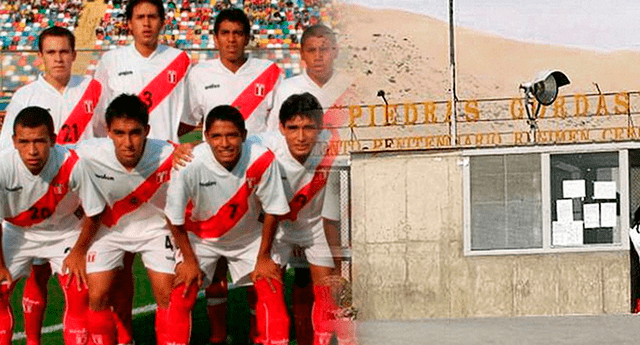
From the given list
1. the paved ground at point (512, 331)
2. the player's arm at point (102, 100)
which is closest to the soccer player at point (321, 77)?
the player's arm at point (102, 100)

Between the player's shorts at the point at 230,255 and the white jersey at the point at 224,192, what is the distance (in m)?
0.02

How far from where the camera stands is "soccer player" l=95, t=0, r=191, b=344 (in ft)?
13.5

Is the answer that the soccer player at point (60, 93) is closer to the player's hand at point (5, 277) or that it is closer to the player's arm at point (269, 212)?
the player's hand at point (5, 277)

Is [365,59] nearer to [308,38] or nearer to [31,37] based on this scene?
[308,38]

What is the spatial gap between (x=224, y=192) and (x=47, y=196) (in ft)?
1.86

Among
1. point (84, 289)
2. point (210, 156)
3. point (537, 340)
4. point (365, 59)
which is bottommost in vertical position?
point (537, 340)

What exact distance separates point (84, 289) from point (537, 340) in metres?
6.68

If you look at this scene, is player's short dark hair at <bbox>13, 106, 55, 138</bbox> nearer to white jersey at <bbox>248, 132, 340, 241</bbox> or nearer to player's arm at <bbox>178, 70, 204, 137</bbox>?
player's arm at <bbox>178, 70, 204, 137</bbox>

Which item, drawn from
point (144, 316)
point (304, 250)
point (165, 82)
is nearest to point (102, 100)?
point (165, 82)

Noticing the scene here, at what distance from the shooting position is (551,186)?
11.5 metres

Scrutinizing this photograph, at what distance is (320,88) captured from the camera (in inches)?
157

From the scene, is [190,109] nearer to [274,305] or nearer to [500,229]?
[274,305]

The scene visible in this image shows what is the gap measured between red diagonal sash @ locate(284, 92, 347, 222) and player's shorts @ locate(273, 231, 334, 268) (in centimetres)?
7

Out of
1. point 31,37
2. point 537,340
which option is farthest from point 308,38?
point 537,340
